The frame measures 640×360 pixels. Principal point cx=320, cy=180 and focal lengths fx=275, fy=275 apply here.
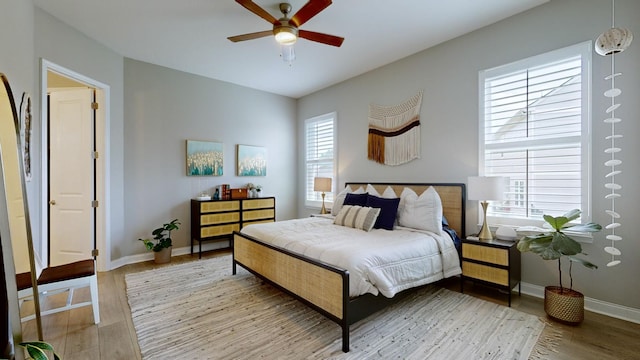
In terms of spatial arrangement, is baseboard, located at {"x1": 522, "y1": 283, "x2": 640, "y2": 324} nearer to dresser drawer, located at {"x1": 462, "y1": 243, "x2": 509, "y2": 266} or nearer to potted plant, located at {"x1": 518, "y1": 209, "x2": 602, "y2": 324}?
potted plant, located at {"x1": 518, "y1": 209, "x2": 602, "y2": 324}

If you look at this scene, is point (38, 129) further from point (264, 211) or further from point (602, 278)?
point (602, 278)

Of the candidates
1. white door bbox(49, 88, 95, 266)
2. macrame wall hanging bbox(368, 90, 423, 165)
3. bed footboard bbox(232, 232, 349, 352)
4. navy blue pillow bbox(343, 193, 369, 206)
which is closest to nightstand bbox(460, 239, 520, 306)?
navy blue pillow bbox(343, 193, 369, 206)

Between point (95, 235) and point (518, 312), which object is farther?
point (95, 235)

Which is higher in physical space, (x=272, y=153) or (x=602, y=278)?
(x=272, y=153)

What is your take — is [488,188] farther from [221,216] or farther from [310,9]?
[221,216]

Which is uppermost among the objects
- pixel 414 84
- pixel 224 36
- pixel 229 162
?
pixel 224 36

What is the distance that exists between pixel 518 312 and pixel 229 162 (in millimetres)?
4668

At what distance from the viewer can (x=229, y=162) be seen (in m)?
5.17

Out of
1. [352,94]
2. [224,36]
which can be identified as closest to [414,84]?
[352,94]

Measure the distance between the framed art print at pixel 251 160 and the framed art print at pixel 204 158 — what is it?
38 centimetres

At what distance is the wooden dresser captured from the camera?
446 cm

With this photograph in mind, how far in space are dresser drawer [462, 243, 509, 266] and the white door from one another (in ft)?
15.7

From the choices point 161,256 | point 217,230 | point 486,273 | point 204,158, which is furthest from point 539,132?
point 161,256

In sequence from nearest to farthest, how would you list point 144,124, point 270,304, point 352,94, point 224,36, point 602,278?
point 602,278 → point 270,304 → point 224,36 → point 144,124 → point 352,94
